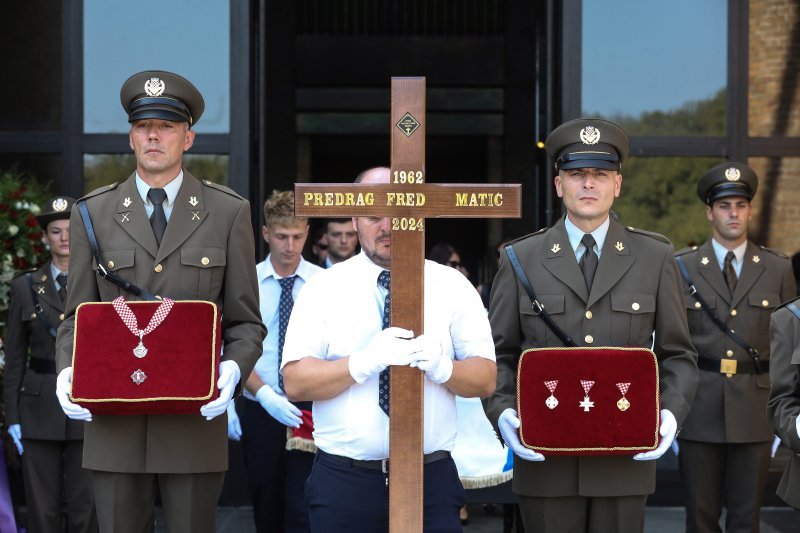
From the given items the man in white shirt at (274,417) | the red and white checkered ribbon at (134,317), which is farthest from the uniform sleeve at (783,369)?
the man in white shirt at (274,417)

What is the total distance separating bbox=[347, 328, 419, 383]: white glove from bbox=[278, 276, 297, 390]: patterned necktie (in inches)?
94.1

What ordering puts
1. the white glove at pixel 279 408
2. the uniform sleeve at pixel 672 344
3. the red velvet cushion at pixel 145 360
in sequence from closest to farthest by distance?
the red velvet cushion at pixel 145 360 < the uniform sleeve at pixel 672 344 < the white glove at pixel 279 408

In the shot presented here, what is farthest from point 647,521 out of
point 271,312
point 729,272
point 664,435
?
point 664,435

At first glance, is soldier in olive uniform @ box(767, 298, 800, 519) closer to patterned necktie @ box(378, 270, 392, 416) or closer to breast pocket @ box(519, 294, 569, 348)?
breast pocket @ box(519, 294, 569, 348)

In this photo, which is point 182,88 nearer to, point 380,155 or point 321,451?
point 321,451

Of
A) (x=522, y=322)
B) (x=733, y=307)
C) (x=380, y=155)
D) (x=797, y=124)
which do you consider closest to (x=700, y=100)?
(x=797, y=124)

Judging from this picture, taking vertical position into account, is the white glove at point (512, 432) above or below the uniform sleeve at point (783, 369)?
below

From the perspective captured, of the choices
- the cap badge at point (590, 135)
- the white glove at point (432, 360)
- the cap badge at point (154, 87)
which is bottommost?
the white glove at point (432, 360)

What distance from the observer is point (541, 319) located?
13.0 ft

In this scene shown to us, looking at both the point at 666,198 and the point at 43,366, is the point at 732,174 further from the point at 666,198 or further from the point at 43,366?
the point at 43,366

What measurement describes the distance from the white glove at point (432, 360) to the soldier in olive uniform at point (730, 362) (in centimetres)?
273

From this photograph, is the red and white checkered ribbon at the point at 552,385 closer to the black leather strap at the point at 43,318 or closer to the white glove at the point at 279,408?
the white glove at the point at 279,408

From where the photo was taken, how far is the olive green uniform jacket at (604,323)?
379 cm

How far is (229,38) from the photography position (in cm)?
736
